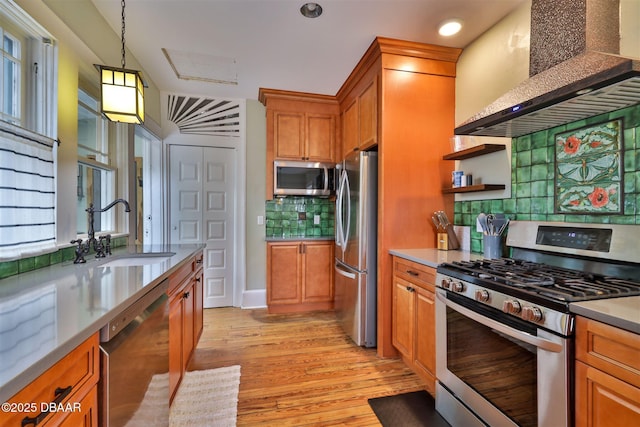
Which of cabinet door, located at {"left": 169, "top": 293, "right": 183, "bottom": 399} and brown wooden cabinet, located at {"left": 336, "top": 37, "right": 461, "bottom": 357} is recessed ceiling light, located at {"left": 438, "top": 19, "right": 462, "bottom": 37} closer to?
brown wooden cabinet, located at {"left": 336, "top": 37, "right": 461, "bottom": 357}

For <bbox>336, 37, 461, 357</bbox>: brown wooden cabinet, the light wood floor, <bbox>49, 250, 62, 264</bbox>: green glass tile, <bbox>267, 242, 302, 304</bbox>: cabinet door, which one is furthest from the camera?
<bbox>267, 242, 302, 304</bbox>: cabinet door

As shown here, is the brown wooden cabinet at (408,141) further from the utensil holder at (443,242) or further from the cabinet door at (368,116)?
→ the utensil holder at (443,242)

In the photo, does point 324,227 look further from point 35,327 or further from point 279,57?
point 35,327

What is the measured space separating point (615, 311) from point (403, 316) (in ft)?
4.68

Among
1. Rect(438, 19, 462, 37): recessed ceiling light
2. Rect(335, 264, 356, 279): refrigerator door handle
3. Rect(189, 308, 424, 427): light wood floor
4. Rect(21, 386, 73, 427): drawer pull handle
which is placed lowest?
Rect(189, 308, 424, 427): light wood floor

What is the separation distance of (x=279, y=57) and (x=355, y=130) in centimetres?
102

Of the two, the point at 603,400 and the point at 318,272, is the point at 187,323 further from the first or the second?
the point at 603,400

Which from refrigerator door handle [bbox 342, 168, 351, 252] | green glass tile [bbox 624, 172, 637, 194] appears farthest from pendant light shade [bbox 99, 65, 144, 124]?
green glass tile [bbox 624, 172, 637, 194]

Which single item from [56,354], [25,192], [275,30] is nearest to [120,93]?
[25,192]

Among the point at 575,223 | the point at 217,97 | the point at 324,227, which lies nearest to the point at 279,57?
the point at 217,97

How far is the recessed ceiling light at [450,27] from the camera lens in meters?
2.17

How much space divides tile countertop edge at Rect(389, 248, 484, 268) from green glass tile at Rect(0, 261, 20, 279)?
2.22m

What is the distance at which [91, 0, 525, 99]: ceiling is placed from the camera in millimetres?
2037

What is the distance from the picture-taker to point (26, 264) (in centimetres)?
150
